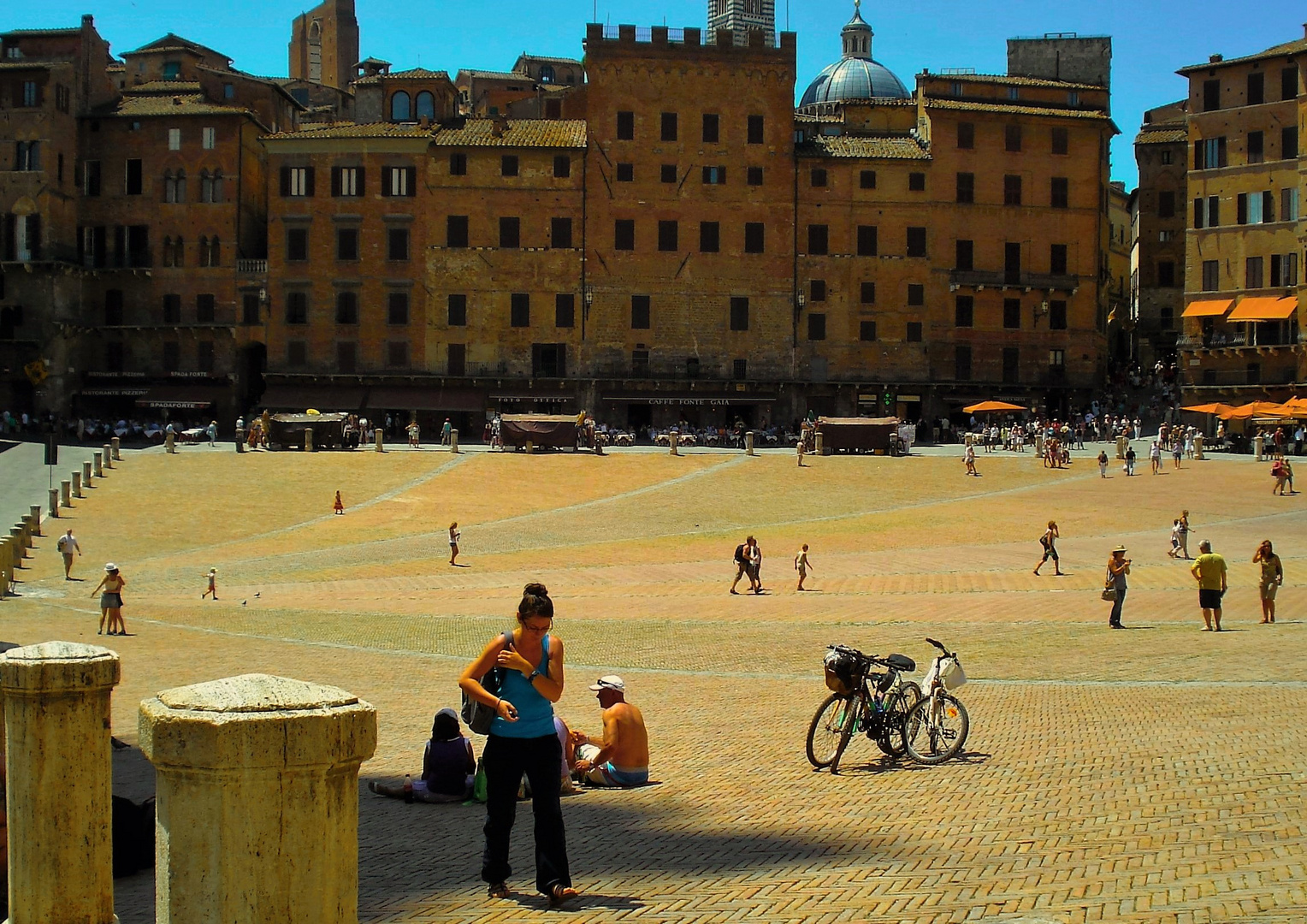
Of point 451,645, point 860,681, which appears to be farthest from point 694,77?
point 860,681

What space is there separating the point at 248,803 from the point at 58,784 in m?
1.81

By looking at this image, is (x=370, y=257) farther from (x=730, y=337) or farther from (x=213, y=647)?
(x=213, y=647)

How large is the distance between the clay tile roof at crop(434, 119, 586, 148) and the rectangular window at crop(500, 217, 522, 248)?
3530mm

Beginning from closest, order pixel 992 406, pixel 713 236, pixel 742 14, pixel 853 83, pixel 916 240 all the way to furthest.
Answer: pixel 992 406 < pixel 713 236 < pixel 916 240 < pixel 853 83 < pixel 742 14

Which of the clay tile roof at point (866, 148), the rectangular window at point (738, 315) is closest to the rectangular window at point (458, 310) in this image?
the rectangular window at point (738, 315)

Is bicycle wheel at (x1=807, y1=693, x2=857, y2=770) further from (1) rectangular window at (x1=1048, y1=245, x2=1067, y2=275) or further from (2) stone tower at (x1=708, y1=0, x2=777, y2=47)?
(2) stone tower at (x1=708, y1=0, x2=777, y2=47)

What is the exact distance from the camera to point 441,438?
65438 millimetres

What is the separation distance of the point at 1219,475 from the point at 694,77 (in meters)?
33.4

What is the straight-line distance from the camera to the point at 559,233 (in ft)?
231

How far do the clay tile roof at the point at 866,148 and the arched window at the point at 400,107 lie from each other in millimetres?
20095

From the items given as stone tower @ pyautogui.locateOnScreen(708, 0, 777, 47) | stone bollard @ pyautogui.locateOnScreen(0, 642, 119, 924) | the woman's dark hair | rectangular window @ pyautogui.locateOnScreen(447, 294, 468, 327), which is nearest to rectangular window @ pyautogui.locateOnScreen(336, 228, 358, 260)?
rectangular window @ pyautogui.locateOnScreen(447, 294, 468, 327)

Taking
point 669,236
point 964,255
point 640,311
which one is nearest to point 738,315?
point 640,311

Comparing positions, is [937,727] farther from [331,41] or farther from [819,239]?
[331,41]

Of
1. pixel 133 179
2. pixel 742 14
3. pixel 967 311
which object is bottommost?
pixel 967 311
